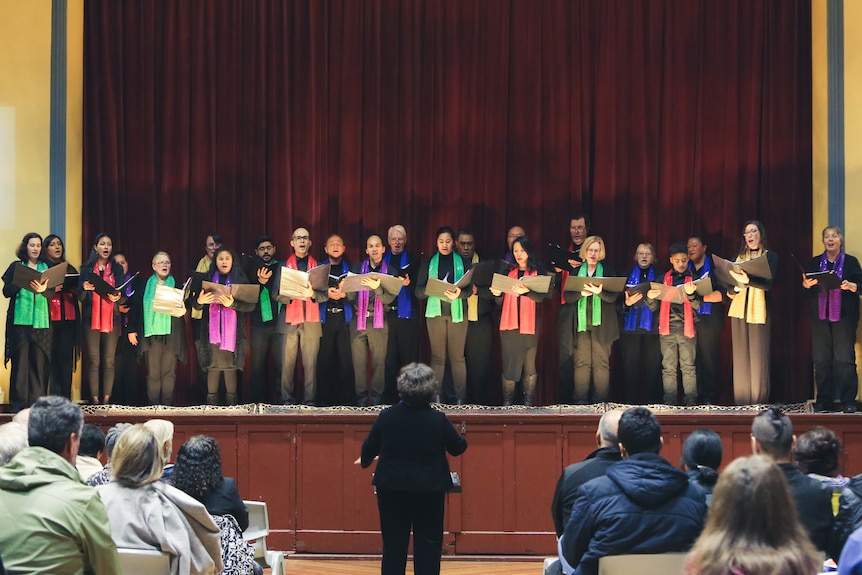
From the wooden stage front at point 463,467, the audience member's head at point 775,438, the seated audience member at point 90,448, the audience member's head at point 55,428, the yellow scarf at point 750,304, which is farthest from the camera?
the yellow scarf at point 750,304

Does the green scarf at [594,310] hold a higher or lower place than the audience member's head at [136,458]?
higher

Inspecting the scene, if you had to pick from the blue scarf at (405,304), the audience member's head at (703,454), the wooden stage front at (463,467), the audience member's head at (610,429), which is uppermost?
the blue scarf at (405,304)

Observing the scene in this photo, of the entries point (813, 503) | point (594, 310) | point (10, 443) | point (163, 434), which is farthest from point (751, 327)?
point (10, 443)

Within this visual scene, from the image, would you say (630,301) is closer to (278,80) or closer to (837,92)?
(837,92)

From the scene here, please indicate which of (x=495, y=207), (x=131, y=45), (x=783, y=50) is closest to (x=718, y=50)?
(x=783, y=50)

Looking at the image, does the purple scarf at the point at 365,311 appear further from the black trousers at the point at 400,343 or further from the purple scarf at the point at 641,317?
the purple scarf at the point at 641,317

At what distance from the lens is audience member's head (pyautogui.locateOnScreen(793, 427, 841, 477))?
4.28m

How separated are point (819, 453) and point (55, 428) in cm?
282

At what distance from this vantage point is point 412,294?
9086mm

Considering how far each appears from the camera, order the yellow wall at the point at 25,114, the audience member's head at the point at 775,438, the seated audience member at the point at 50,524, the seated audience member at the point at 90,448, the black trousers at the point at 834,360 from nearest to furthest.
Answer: the seated audience member at the point at 50,524
the audience member's head at the point at 775,438
the seated audience member at the point at 90,448
the black trousers at the point at 834,360
the yellow wall at the point at 25,114

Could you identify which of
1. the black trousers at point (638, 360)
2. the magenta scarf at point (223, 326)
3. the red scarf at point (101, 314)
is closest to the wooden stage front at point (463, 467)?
the magenta scarf at point (223, 326)

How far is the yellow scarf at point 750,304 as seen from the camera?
28.5ft

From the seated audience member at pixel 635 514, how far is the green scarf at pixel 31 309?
6099mm

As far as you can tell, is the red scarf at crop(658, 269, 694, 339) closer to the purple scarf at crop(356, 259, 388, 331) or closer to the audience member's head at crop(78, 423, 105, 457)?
the purple scarf at crop(356, 259, 388, 331)
